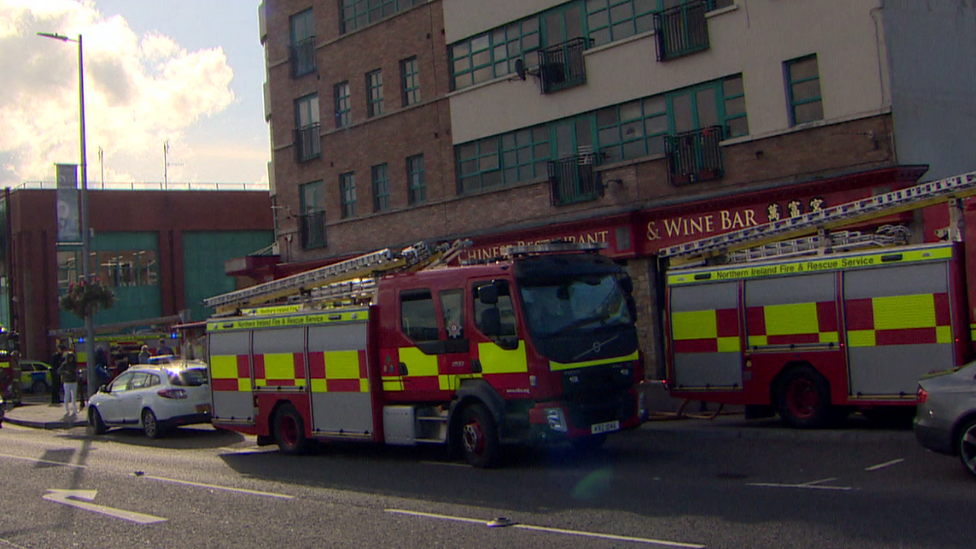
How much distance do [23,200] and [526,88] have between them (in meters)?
37.2

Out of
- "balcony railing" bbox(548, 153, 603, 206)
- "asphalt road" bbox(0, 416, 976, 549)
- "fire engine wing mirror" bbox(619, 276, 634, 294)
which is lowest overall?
"asphalt road" bbox(0, 416, 976, 549)

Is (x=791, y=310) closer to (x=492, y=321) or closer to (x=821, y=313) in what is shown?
(x=821, y=313)

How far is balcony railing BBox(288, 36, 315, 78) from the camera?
106 ft

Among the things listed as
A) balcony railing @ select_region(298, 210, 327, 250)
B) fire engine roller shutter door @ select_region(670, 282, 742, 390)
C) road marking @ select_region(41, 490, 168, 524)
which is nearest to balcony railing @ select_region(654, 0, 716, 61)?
fire engine roller shutter door @ select_region(670, 282, 742, 390)

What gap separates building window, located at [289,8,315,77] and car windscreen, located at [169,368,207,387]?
1473 centimetres

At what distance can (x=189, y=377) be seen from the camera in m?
20.0

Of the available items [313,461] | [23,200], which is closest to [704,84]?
[313,461]

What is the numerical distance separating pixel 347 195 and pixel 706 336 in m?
17.5

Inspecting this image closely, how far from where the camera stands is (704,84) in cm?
2219

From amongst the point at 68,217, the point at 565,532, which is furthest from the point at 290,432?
the point at 68,217

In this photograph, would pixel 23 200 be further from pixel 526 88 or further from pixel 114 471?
pixel 114 471

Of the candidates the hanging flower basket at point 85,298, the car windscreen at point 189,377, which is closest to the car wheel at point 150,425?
the car windscreen at point 189,377

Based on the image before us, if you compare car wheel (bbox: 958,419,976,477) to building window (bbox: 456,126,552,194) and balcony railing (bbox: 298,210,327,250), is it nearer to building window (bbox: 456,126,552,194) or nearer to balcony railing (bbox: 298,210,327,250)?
building window (bbox: 456,126,552,194)

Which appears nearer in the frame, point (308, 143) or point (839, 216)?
point (839, 216)
